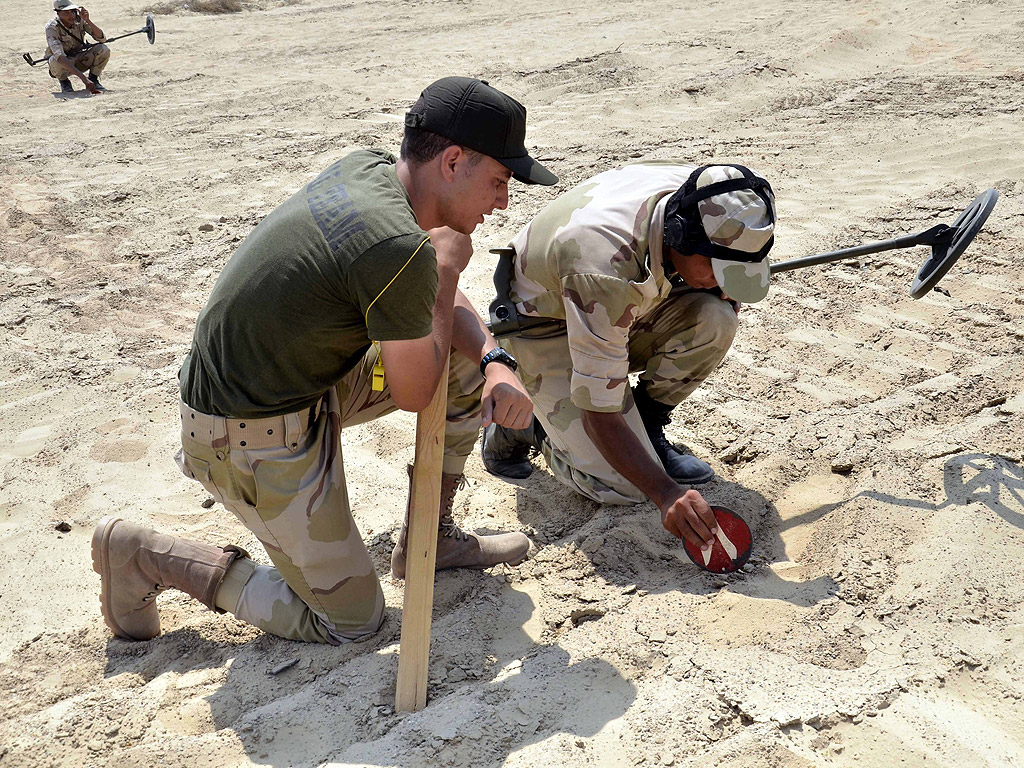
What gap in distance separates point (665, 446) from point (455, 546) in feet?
3.03

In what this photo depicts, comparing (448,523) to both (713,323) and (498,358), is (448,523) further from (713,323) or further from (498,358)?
(713,323)

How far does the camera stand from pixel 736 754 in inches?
75.1

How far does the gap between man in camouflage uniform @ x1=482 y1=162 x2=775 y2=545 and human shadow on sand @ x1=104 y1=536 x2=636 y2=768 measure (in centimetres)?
53

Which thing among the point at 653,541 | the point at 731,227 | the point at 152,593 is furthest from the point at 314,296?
the point at 653,541

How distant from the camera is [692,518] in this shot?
2424mm

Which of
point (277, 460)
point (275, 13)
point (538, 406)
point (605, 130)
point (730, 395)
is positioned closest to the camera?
point (277, 460)

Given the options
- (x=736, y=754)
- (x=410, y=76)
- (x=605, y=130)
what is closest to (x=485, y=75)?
(x=410, y=76)

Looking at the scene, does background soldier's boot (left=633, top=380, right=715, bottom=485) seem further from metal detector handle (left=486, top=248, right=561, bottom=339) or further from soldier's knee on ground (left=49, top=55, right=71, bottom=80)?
soldier's knee on ground (left=49, top=55, right=71, bottom=80)

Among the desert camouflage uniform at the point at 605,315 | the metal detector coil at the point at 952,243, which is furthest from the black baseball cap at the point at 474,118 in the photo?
the metal detector coil at the point at 952,243

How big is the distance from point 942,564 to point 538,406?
137 cm

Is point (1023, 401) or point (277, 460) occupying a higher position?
point (277, 460)

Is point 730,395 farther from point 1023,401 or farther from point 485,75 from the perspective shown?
point 485,75

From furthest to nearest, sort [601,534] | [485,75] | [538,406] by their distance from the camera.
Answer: [485,75], [538,406], [601,534]

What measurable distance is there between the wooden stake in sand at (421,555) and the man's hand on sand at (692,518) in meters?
0.67
